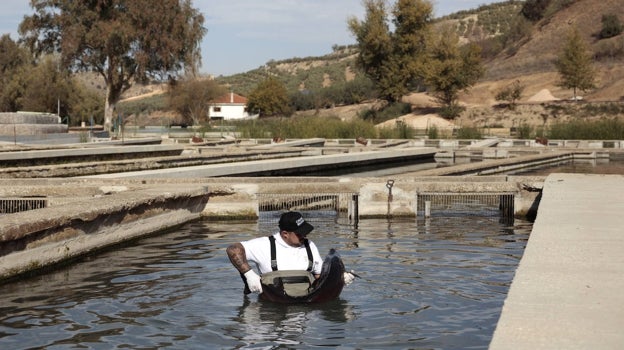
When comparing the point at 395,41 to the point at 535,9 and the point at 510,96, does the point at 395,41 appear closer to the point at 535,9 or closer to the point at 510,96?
the point at 510,96

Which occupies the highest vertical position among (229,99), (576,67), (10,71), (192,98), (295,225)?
(10,71)

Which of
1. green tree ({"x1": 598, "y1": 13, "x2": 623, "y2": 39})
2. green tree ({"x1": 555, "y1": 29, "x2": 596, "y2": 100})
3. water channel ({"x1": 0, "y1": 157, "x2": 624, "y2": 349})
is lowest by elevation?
water channel ({"x1": 0, "y1": 157, "x2": 624, "y2": 349})

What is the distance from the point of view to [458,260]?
42.7ft

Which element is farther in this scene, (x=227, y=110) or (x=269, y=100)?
(x=227, y=110)

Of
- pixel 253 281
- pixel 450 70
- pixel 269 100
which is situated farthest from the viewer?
pixel 269 100

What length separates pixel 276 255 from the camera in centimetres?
943

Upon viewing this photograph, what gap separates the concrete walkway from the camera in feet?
20.1

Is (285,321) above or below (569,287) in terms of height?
below

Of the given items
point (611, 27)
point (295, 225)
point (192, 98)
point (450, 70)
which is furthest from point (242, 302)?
point (192, 98)

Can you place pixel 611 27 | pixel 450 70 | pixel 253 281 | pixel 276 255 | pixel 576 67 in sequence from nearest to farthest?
pixel 253 281 < pixel 276 255 < pixel 576 67 < pixel 450 70 < pixel 611 27

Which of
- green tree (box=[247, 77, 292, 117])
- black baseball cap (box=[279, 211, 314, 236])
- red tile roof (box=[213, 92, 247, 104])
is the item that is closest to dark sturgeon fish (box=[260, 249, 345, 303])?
black baseball cap (box=[279, 211, 314, 236])

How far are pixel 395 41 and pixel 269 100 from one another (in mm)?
26511

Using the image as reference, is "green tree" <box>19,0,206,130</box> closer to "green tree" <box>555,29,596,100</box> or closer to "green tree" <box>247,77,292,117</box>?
"green tree" <box>555,29,596,100</box>

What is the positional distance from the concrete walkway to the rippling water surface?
74 cm
